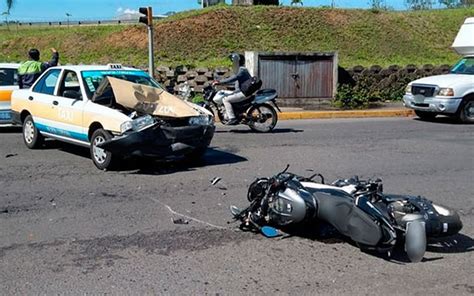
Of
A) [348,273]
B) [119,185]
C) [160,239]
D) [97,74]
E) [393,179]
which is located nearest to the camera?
[348,273]

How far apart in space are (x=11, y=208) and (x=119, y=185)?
5.14ft

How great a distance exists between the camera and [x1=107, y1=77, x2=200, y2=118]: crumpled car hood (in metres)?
9.23

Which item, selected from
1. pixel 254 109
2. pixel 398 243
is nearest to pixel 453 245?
pixel 398 243

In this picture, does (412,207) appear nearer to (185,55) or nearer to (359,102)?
(359,102)

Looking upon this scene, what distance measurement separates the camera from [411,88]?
1666 centimetres

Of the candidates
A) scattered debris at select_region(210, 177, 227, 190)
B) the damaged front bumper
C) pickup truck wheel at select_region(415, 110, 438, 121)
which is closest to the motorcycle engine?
scattered debris at select_region(210, 177, 227, 190)

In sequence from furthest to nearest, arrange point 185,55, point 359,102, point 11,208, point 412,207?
point 185,55, point 359,102, point 11,208, point 412,207

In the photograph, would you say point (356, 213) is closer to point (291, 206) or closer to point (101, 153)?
point (291, 206)

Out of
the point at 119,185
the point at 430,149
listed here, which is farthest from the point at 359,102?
the point at 119,185

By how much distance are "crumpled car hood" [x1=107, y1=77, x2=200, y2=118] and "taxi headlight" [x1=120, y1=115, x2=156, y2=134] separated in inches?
13.3

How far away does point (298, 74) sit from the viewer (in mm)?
20109

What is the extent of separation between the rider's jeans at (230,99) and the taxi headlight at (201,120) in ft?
12.0

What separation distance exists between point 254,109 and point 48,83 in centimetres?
460

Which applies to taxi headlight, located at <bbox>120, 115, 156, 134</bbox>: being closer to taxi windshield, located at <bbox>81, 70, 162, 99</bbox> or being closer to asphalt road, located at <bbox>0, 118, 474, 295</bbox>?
asphalt road, located at <bbox>0, 118, 474, 295</bbox>
